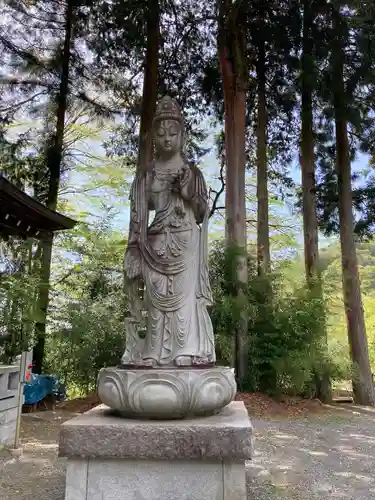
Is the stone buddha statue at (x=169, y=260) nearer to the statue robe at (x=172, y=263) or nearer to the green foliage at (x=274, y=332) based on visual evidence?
Answer: the statue robe at (x=172, y=263)

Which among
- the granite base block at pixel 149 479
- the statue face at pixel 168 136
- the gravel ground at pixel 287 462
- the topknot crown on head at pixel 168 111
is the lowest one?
the gravel ground at pixel 287 462

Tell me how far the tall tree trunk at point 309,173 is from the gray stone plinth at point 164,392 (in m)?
6.71

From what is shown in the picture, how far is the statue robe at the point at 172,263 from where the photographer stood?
353cm

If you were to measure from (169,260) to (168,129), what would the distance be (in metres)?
1.19

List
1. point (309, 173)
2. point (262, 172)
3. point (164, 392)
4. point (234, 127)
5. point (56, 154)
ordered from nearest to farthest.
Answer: point (164, 392)
point (234, 127)
point (309, 173)
point (262, 172)
point (56, 154)

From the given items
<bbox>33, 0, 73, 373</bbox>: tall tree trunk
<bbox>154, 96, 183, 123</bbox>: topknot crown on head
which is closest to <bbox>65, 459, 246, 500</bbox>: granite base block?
<bbox>154, 96, 183, 123</bbox>: topknot crown on head

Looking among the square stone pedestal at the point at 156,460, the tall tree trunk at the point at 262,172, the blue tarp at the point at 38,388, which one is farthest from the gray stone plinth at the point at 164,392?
the tall tree trunk at the point at 262,172

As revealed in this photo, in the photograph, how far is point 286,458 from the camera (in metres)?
4.89

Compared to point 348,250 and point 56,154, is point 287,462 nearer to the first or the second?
point 348,250

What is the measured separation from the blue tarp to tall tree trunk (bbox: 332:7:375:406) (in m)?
6.28

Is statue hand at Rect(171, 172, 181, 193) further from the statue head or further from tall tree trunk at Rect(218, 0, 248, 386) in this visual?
tall tree trunk at Rect(218, 0, 248, 386)

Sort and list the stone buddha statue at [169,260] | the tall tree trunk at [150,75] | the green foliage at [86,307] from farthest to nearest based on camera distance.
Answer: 1. the tall tree trunk at [150,75]
2. the green foliage at [86,307]
3. the stone buddha statue at [169,260]

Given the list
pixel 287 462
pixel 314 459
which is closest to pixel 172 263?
pixel 287 462

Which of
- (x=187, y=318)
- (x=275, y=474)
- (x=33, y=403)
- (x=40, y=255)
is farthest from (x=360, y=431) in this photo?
(x=40, y=255)
